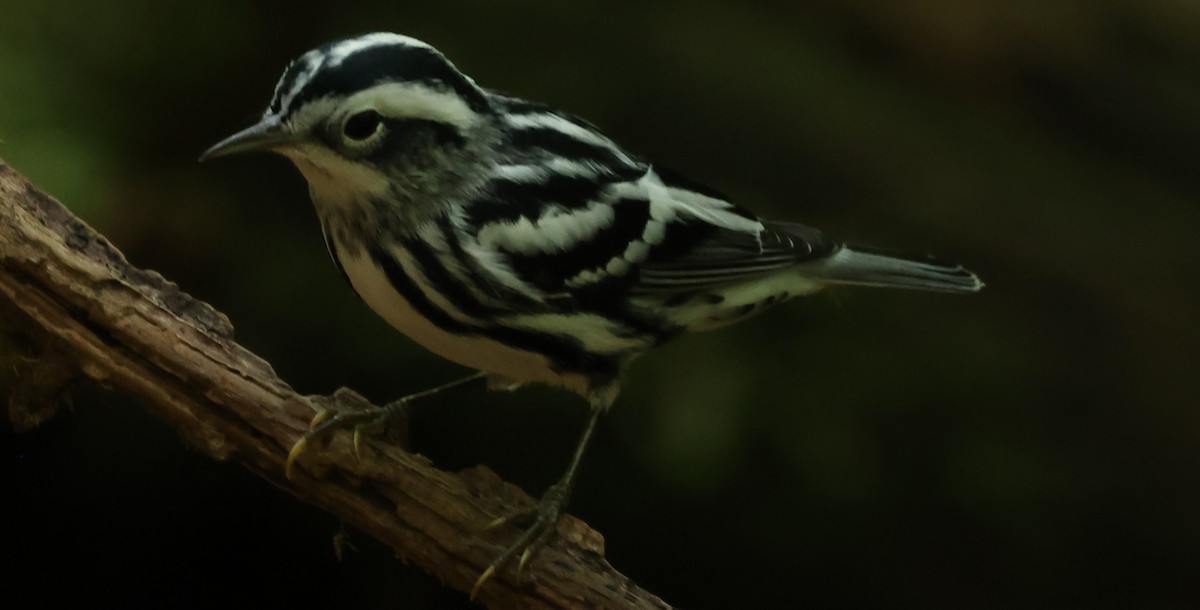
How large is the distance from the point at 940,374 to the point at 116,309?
1319mm

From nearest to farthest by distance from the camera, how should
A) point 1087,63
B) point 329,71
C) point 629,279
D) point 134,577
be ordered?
point 329,71, point 629,279, point 134,577, point 1087,63

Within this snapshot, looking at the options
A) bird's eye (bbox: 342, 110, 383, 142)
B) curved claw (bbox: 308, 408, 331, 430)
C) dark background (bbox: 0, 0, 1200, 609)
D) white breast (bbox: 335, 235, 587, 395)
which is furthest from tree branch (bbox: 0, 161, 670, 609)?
dark background (bbox: 0, 0, 1200, 609)

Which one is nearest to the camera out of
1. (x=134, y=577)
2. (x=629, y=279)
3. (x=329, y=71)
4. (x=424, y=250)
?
(x=329, y=71)

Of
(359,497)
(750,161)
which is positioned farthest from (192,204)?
(750,161)

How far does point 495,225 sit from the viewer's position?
4.51 feet

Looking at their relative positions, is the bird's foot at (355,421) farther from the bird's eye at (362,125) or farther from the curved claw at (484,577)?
the bird's eye at (362,125)

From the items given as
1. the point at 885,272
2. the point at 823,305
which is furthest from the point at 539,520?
the point at 823,305

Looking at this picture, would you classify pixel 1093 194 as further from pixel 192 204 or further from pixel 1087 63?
pixel 192 204

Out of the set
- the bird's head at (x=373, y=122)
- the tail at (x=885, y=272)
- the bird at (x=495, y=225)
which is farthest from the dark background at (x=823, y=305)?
the bird's head at (x=373, y=122)

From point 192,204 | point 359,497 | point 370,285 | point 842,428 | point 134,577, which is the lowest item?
point 134,577

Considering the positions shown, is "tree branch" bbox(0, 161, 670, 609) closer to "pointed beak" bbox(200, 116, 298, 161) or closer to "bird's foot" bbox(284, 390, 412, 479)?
"bird's foot" bbox(284, 390, 412, 479)

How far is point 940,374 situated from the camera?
2.01 metres

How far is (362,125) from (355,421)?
0.41 meters

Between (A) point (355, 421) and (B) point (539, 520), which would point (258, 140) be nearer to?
(A) point (355, 421)
